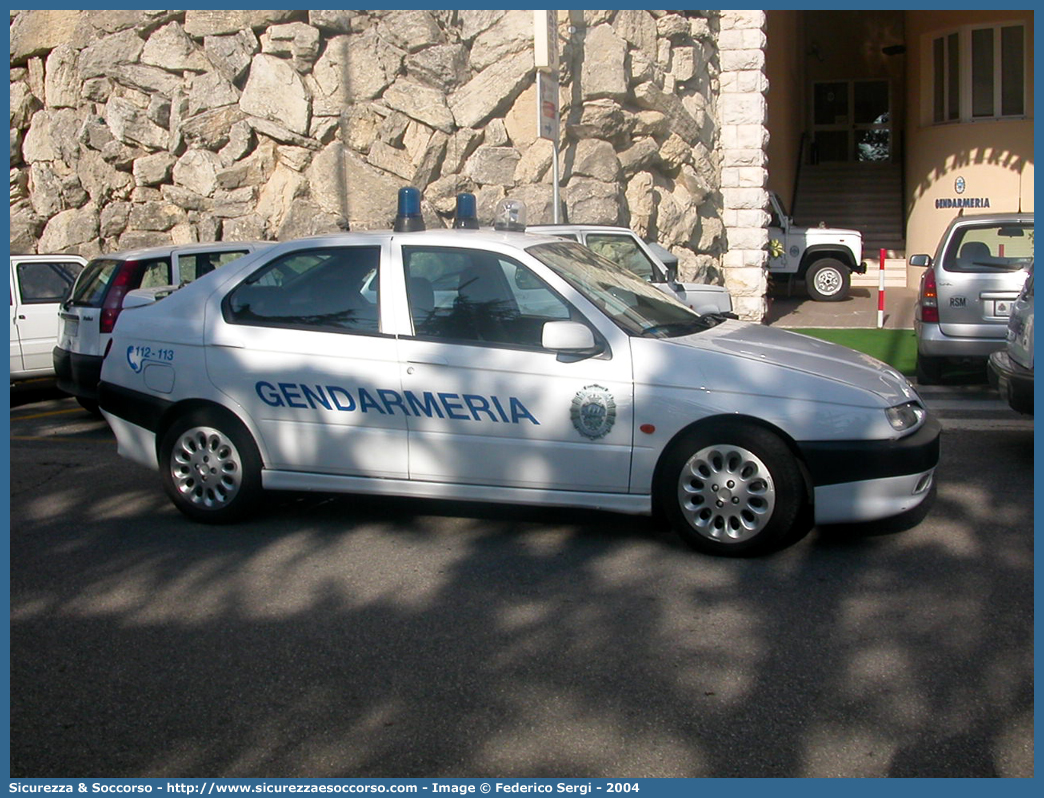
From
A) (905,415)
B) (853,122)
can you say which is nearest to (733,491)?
(905,415)

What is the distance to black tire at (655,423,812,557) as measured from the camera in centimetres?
546

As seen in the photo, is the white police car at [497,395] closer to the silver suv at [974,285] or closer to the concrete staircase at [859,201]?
the silver suv at [974,285]

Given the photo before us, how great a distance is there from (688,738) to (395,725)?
1.01 meters

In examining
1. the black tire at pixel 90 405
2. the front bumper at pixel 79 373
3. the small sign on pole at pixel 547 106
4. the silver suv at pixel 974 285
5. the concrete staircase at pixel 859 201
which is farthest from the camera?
the concrete staircase at pixel 859 201

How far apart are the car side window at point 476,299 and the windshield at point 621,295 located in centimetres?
17

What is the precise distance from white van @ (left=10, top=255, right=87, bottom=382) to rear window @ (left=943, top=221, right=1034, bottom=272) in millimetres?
8527

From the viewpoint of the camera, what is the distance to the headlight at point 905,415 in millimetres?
5488

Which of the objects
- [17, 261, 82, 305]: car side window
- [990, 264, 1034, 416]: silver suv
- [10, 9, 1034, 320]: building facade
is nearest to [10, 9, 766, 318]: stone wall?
[10, 9, 1034, 320]: building facade

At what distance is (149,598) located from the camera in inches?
210

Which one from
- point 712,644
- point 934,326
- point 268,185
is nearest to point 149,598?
point 712,644

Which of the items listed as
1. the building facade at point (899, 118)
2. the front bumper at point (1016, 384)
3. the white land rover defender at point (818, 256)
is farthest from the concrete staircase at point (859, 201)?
the front bumper at point (1016, 384)

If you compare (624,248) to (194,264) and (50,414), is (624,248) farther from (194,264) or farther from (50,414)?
(50,414)
